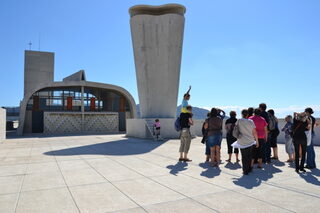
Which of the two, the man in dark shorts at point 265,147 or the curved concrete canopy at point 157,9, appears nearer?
the man in dark shorts at point 265,147

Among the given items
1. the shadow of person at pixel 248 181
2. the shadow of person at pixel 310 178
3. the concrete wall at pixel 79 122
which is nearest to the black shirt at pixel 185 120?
the shadow of person at pixel 248 181

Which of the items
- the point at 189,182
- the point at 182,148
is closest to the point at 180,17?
A: the point at 182,148

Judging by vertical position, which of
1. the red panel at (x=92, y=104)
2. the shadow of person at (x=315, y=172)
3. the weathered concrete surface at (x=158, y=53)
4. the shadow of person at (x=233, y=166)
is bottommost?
the shadow of person at (x=233, y=166)

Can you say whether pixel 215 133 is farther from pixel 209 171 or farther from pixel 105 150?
pixel 105 150

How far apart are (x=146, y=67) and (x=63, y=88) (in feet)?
51.8

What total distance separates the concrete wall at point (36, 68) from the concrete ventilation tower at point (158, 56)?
3135cm

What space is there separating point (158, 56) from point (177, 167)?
10491mm

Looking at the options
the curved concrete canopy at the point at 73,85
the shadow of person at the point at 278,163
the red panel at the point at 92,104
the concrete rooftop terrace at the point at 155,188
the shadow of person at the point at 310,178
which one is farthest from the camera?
the red panel at the point at 92,104

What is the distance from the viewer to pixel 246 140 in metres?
5.86

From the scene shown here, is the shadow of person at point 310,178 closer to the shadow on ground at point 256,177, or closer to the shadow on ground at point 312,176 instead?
the shadow on ground at point 312,176

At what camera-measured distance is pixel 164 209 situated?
139 inches

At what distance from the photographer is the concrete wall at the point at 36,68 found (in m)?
41.6

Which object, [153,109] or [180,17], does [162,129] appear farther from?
[180,17]

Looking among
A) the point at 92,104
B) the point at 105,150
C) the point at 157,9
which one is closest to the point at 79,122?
the point at 92,104
